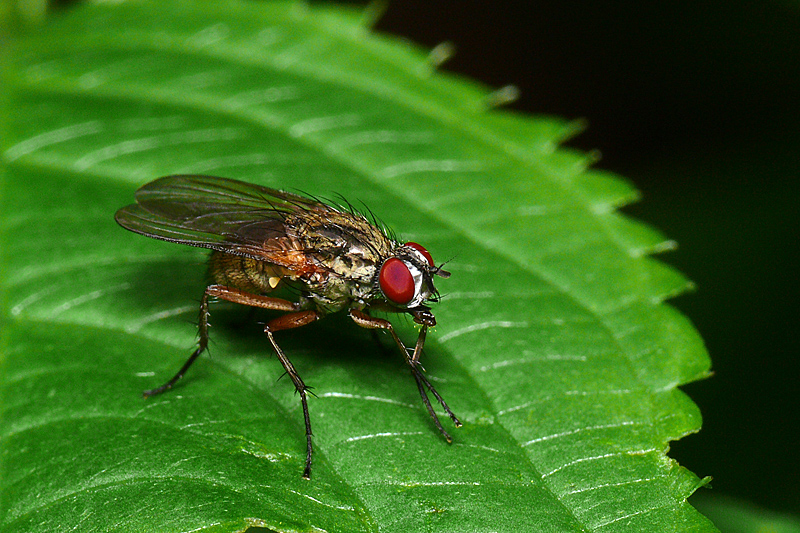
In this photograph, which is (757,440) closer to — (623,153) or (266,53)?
(623,153)

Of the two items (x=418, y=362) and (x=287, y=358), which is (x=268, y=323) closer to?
(x=287, y=358)

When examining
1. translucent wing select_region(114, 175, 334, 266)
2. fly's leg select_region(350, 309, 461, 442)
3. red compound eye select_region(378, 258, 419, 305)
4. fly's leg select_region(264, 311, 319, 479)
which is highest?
red compound eye select_region(378, 258, 419, 305)

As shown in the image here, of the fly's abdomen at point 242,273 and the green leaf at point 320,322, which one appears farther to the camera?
the fly's abdomen at point 242,273

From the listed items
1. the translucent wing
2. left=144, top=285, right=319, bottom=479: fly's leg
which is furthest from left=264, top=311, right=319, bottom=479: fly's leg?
the translucent wing

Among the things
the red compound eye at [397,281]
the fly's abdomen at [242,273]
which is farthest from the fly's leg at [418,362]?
the fly's abdomen at [242,273]

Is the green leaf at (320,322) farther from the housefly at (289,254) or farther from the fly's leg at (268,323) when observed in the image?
the housefly at (289,254)

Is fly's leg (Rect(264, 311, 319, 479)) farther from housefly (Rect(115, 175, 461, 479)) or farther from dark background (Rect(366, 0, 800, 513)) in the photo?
dark background (Rect(366, 0, 800, 513))

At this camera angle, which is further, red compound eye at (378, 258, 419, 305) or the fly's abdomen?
the fly's abdomen
